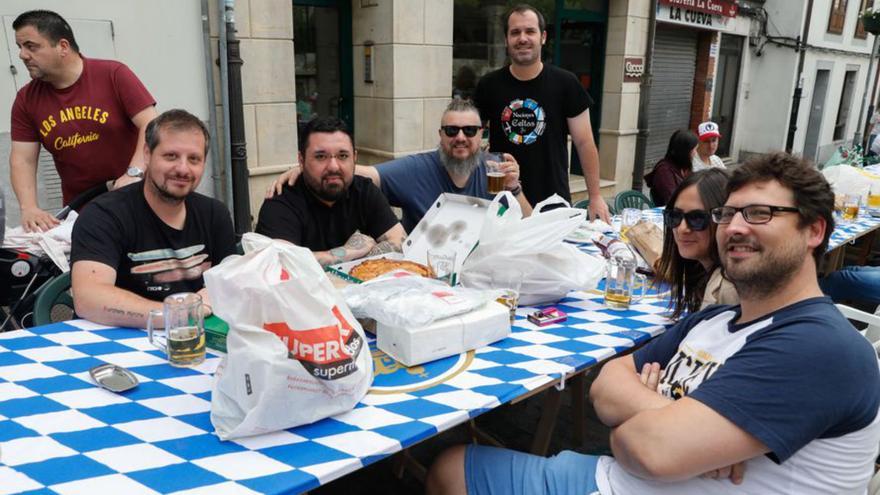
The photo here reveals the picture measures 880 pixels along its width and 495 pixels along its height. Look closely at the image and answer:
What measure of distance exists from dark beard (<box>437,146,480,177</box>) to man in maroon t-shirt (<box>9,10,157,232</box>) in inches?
67.9

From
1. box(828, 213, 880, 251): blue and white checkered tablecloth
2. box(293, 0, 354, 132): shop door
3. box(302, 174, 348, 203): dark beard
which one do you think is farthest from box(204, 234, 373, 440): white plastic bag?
box(293, 0, 354, 132): shop door

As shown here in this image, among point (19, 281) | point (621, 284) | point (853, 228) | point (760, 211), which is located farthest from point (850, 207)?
point (19, 281)

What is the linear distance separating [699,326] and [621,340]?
0.44m

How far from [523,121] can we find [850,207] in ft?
9.20

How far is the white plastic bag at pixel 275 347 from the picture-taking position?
5.09 feet

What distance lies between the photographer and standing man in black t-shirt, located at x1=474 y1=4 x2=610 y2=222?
174 inches

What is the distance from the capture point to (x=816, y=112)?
1778cm

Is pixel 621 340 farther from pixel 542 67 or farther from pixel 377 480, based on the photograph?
pixel 542 67

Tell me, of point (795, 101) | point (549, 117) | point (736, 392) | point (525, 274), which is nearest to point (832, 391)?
point (736, 392)

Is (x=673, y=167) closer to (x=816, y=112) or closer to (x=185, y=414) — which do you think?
(x=185, y=414)

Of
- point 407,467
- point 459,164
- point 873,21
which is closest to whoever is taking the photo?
point 407,467

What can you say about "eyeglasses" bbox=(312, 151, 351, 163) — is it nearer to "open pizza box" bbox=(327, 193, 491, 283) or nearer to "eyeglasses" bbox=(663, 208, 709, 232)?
"open pizza box" bbox=(327, 193, 491, 283)

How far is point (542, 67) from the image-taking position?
445 cm

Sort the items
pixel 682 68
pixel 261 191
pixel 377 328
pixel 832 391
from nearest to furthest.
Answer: pixel 832 391, pixel 377 328, pixel 261 191, pixel 682 68
